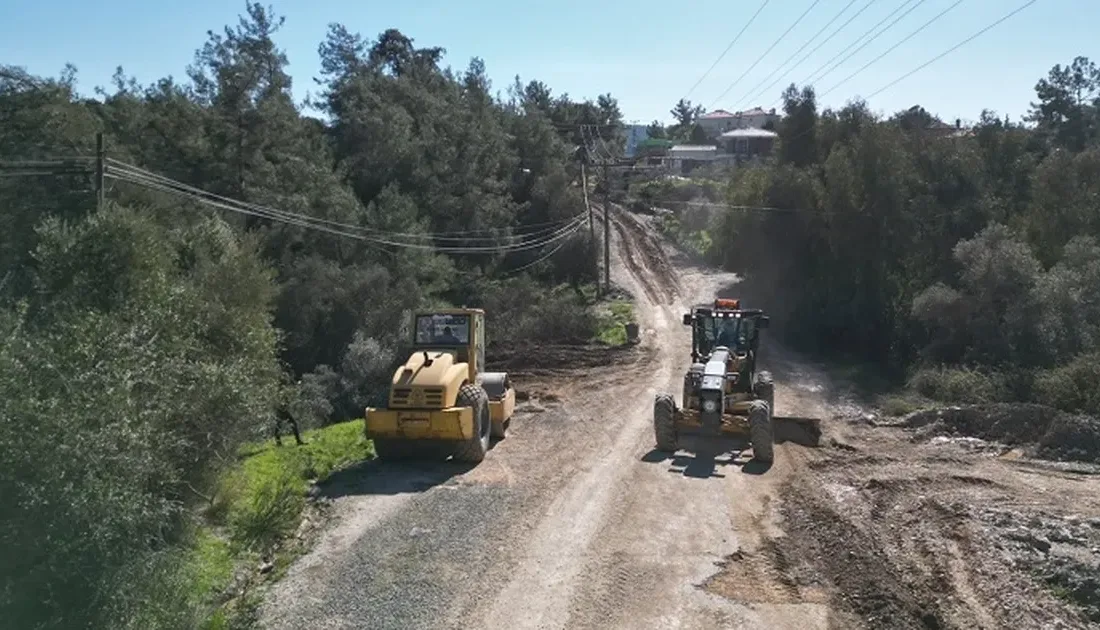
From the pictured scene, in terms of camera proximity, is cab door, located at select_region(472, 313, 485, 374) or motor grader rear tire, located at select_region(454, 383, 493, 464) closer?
motor grader rear tire, located at select_region(454, 383, 493, 464)

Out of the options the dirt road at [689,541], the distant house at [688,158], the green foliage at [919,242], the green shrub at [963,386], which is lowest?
the dirt road at [689,541]

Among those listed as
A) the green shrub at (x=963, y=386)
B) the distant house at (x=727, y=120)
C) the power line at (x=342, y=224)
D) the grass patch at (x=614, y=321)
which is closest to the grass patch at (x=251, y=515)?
the power line at (x=342, y=224)

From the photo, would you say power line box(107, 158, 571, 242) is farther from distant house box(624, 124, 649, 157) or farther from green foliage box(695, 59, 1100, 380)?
distant house box(624, 124, 649, 157)

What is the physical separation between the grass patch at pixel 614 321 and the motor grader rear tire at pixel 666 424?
1762cm

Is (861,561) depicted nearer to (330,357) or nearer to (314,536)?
(314,536)

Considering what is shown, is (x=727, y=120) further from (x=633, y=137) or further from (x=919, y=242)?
(x=919, y=242)

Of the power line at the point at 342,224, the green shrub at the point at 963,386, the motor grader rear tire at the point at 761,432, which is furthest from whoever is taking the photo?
the green shrub at the point at 963,386

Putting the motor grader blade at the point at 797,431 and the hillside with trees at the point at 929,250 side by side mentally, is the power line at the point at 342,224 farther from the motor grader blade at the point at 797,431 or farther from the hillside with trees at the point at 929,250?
the motor grader blade at the point at 797,431

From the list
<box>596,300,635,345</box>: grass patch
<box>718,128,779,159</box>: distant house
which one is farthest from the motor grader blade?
<box>718,128,779,159</box>: distant house

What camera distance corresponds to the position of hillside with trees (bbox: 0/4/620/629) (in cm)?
1088

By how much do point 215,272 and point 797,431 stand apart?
13.3m

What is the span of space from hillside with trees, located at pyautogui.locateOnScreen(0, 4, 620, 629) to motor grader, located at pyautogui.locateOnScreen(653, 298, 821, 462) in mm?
7974

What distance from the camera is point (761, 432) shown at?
18.5 meters

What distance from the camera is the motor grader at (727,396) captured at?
19.0m
